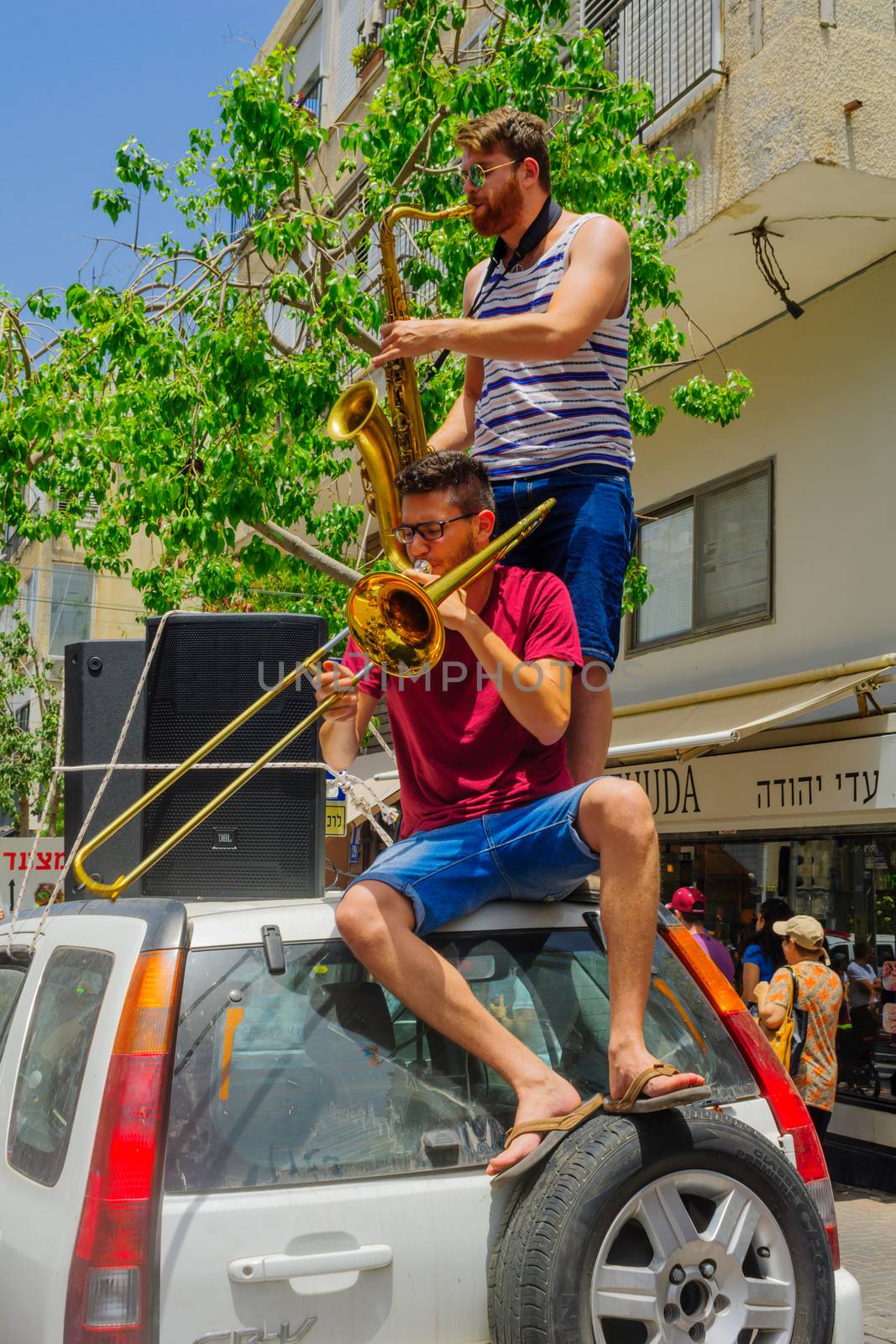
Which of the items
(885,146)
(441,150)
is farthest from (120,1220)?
(885,146)

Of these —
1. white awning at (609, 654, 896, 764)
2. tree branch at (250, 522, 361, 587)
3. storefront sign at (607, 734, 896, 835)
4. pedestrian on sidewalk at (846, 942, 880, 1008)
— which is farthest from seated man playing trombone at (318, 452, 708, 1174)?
pedestrian on sidewalk at (846, 942, 880, 1008)

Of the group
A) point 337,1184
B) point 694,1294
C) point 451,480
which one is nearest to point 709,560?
point 451,480

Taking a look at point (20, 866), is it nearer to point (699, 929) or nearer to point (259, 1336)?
point (699, 929)

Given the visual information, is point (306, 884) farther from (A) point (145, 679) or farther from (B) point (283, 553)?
(B) point (283, 553)

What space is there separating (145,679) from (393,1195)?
208cm

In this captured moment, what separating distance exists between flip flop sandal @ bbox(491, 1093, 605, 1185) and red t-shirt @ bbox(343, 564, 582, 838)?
74cm

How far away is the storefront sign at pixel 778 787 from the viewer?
374 inches

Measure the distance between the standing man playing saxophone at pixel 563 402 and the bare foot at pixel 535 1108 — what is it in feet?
3.71

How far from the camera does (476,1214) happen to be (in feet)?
8.16

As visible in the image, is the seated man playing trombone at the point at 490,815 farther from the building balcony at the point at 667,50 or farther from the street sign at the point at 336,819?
the building balcony at the point at 667,50

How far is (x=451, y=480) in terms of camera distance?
3.33m

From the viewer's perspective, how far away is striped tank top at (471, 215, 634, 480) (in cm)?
391

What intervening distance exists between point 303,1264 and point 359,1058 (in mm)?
401

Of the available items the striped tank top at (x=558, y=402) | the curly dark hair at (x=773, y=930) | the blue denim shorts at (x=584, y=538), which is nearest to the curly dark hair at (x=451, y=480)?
the blue denim shorts at (x=584, y=538)
